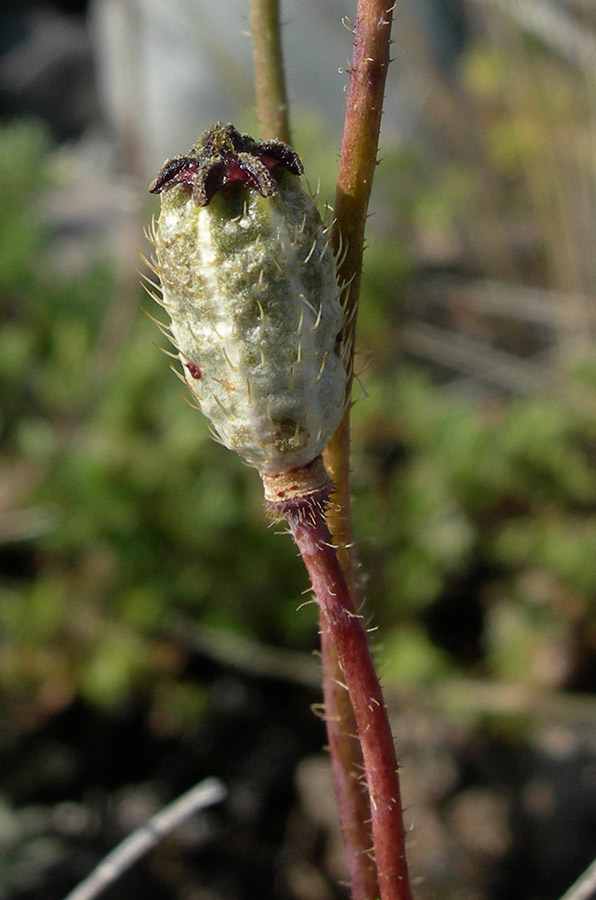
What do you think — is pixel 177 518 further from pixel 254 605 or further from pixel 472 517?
pixel 472 517

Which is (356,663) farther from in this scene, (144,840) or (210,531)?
(210,531)

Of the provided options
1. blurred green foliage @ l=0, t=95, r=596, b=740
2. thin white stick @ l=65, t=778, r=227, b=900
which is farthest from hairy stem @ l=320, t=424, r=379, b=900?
blurred green foliage @ l=0, t=95, r=596, b=740

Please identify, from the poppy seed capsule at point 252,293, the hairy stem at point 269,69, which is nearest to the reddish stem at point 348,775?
the poppy seed capsule at point 252,293

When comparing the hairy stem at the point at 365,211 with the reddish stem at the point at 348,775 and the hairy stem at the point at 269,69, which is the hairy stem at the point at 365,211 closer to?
the reddish stem at the point at 348,775

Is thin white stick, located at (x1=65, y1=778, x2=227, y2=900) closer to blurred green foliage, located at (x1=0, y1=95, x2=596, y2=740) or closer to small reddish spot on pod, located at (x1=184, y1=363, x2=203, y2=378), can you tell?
small reddish spot on pod, located at (x1=184, y1=363, x2=203, y2=378)

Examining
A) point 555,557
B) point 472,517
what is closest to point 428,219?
point 472,517

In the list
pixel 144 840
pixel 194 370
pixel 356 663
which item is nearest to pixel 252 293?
pixel 194 370
